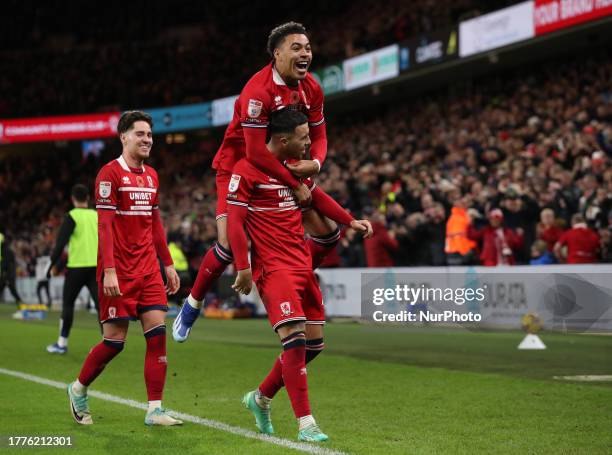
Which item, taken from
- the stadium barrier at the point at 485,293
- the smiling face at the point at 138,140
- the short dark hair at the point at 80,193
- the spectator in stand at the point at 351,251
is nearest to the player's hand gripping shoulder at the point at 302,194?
the smiling face at the point at 138,140

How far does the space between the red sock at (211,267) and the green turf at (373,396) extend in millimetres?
961

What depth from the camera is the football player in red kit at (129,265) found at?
7.63 m

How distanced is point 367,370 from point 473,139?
13815 millimetres

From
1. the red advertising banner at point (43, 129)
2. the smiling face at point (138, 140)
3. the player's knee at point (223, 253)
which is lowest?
the player's knee at point (223, 253)

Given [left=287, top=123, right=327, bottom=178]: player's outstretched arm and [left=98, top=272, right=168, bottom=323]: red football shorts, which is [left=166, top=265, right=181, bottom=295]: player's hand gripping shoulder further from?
[left=287, top=123, right=327, bottom=178]: player's outstretched arm

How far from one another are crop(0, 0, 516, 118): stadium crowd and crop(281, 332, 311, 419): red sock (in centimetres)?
2878

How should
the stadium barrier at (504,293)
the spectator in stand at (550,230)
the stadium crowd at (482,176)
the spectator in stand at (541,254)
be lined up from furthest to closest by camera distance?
the stadium crowd at (482,176) → the spectator in stand at (550,230) → the spectator in stand at (541,254) → the stadium barrier at (504,293)

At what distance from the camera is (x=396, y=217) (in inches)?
838

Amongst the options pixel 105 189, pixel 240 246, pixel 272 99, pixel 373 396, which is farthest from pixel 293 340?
pixel 373 396

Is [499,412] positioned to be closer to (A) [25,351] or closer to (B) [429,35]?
(A) [25,351]

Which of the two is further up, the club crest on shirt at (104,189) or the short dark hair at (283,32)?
the short dark hair at (283,32)

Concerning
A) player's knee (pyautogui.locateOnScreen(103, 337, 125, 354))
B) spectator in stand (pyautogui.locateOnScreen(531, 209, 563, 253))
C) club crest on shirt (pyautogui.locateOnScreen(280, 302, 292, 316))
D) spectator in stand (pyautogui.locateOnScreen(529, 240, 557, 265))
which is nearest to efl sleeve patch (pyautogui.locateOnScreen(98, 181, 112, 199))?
player's knee (pyautogui.locateOnScreen(103, 337, 125, 354))

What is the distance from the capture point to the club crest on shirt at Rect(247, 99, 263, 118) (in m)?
7.01

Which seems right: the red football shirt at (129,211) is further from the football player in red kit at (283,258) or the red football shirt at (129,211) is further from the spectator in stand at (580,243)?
the spectator in stand at (580,243)
